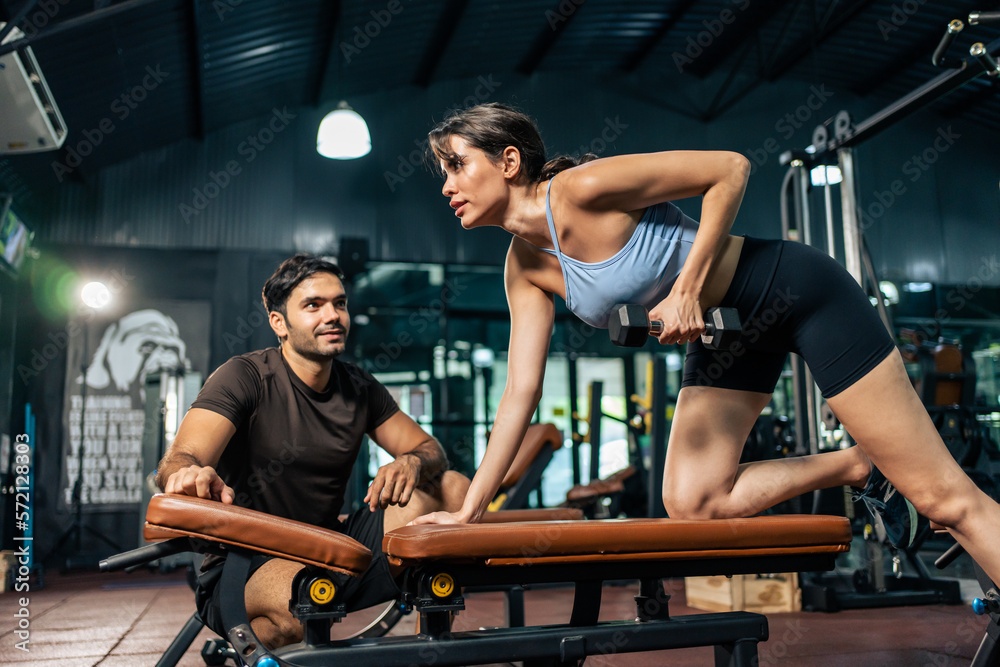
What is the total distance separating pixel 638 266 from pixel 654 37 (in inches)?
297

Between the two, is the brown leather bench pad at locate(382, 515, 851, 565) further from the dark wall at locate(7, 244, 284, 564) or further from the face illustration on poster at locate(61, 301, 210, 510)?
the dark wall at locate(7, 244, 284, 564)

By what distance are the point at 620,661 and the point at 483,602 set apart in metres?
1.81

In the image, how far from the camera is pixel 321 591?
4.14ft

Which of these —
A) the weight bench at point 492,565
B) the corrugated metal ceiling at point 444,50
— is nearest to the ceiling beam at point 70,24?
the corrugated metal ceiling at point 444,50

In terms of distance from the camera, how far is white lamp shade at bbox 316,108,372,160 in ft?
16.5

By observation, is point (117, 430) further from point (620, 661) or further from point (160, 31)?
point (620, 661)

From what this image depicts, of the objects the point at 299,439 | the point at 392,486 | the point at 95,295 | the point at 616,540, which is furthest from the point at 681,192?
the point at 95,295

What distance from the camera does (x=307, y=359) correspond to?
204 cm

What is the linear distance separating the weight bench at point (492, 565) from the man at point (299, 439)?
337mm

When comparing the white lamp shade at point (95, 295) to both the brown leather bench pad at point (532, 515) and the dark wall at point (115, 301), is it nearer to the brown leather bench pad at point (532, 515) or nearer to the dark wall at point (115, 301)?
the dark wall at point (115, 301)

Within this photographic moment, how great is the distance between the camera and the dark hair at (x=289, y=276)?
2.13m

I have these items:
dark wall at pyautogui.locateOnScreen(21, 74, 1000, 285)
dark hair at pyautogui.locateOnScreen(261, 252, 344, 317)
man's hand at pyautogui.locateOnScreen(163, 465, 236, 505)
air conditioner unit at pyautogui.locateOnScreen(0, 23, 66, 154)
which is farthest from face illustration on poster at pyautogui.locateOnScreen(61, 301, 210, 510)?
man's hand at pyautogui.locateOnScreen(163, 465, 236, 505)

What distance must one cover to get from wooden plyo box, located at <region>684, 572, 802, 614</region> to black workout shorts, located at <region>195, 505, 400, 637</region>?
1.90m

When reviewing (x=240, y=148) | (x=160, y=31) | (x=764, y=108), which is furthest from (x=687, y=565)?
(x=764, y=108)
